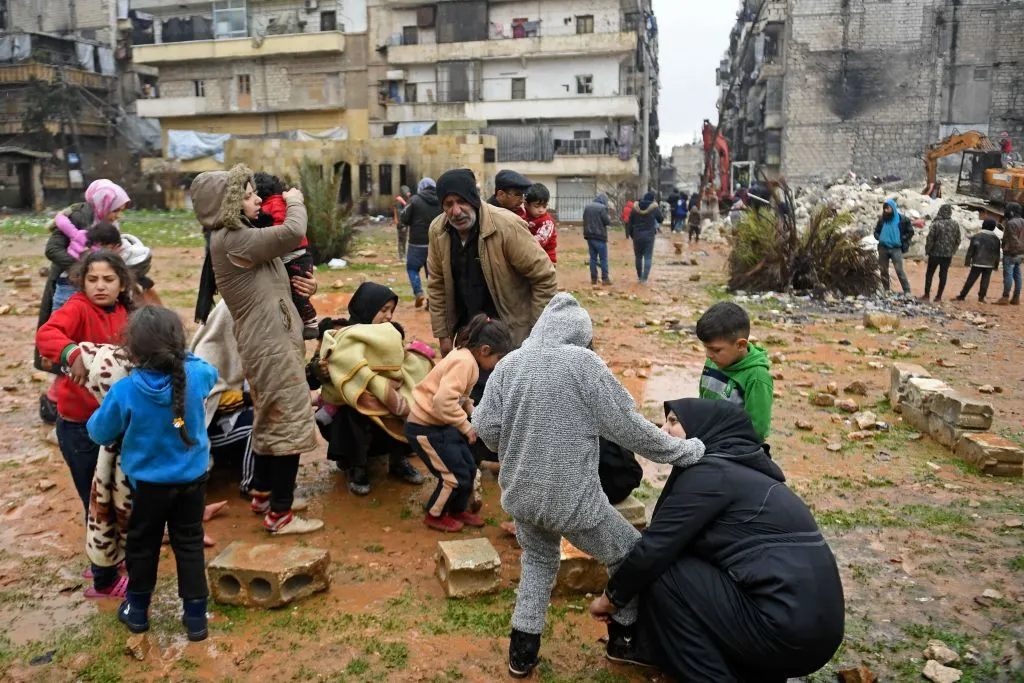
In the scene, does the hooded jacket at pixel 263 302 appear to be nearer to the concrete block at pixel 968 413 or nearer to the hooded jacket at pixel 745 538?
the hooded jacket at pixel 745 538

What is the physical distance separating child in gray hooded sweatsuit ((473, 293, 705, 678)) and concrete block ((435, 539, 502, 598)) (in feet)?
1.84

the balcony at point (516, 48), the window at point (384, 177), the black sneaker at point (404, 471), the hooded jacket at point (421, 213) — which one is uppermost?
the balcony at point (516, 48)

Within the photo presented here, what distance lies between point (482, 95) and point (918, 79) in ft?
63.7

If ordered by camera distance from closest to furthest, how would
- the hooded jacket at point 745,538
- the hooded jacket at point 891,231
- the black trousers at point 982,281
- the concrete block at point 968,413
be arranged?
the hooded jacket at point 745,538, the concrete block at point 968,413, the hooded jacket at point 891,231, the black trousers at point 982,281

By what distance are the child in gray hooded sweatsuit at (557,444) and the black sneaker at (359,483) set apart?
6.46ft

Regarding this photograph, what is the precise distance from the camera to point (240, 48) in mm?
39812

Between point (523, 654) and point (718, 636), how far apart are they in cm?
75

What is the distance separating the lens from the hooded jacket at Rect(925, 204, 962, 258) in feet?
42.0

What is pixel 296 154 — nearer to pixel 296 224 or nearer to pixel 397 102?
pixel 397 102

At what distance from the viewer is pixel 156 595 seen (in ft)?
11.9

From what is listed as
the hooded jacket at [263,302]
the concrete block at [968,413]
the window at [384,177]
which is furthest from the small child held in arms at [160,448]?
the window at [384,177]

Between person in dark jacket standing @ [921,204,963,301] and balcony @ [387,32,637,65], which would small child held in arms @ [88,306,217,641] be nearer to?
person in dark jacket standing @ [921,204,963,301]

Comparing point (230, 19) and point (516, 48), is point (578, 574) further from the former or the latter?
point (230, 19)

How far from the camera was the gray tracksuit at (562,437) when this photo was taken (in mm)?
2854
